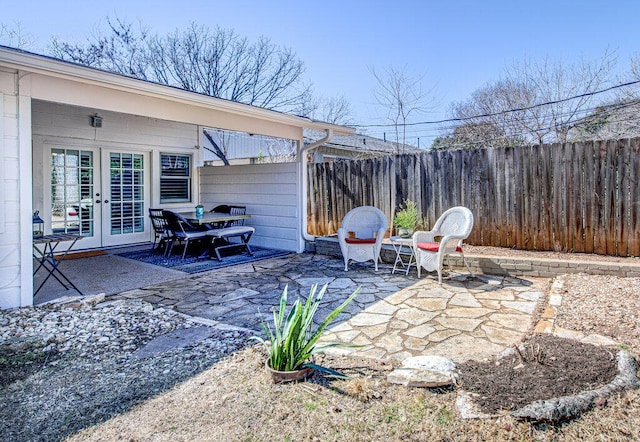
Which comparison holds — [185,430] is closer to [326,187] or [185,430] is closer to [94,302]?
[94,302]

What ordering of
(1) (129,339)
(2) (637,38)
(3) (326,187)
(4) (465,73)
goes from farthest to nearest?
(4) (465,73), (2) (637,38), (3) (326,187), (1) (129,339)

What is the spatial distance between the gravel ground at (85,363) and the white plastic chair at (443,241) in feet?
9.28

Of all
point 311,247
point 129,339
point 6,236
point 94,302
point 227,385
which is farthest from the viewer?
point 311,247

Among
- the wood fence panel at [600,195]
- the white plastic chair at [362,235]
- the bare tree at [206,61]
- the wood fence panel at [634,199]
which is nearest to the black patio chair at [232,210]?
the white plastic chair at [362,235]

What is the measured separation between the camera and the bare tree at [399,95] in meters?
10.4

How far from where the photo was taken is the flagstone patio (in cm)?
329

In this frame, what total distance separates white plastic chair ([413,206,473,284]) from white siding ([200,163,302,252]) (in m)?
2.48

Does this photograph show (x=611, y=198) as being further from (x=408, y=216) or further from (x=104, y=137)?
(x=104, y=137)

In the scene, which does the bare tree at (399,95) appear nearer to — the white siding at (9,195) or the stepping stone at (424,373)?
the white siding at (9,195)

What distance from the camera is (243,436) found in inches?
77.1

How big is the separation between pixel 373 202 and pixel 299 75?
8955mm

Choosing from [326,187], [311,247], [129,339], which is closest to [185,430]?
[129,339]

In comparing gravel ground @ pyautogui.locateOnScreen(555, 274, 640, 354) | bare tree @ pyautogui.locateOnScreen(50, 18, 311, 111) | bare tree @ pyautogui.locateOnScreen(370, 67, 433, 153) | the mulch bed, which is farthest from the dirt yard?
bare tree @ pyautogui.locateOnScreen(50, 18, 311, 111)

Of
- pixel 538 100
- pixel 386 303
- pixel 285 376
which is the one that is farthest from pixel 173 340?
pixel 538 100
